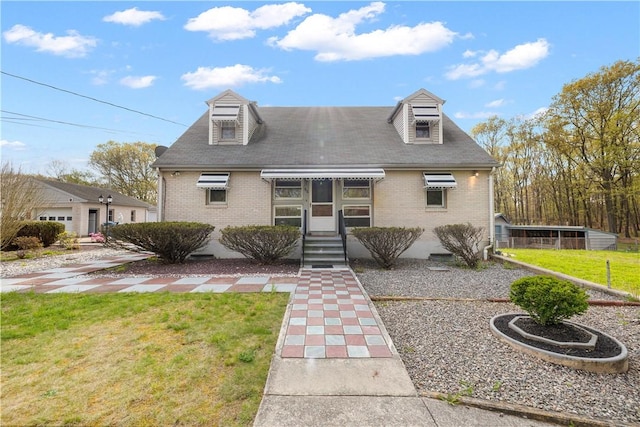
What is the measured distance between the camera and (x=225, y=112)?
14.2 meters

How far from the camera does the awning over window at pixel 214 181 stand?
12.4m

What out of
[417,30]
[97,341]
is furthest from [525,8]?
[97,341]

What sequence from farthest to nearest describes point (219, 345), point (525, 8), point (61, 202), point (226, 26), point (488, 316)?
point (61, 202), point (226, 26), point (525, 8), point (488, 316), point (219, 345)

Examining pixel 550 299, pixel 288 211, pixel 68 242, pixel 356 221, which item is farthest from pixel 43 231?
pixel 550 299

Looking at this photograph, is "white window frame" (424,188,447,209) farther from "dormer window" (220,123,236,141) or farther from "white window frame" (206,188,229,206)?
"dormer window" (220,123,236,141)

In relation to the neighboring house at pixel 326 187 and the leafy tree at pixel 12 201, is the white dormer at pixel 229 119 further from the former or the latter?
the leafy tree at pixel 12 201

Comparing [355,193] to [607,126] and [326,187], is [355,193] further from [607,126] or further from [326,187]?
[607,126]

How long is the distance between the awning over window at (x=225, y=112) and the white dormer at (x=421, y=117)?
9.23 m

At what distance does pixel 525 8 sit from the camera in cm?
1166

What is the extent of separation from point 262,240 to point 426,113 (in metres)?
11.2

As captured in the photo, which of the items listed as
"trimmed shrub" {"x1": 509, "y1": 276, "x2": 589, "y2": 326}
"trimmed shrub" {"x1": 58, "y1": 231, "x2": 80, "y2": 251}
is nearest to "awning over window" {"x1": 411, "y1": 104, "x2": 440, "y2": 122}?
"trimmed shrub" {"x1": 509, "y1": 276, "x2": 589, "y2": 326}

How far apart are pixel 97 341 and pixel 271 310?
117 inches

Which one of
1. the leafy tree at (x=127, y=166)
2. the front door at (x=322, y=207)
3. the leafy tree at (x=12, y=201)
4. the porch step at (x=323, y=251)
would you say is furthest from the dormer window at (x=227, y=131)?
the leafy tree at (x=127, y=166)

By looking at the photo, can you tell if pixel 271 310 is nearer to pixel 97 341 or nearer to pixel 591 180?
pixel 97 341
